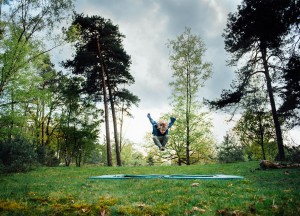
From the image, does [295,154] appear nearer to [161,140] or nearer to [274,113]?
[274,113]

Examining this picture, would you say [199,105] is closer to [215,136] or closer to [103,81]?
[215,136]

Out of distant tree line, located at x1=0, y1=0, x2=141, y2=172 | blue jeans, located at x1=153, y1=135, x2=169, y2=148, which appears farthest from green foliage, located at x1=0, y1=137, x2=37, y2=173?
blue jeans, located at x1=153, y1=135, x2=169, y2=148

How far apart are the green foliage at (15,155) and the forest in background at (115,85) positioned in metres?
0.06

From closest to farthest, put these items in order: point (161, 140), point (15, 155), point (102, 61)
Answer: point (161, 140), point (15, 155), point (102, 61)

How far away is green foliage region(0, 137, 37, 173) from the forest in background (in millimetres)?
63

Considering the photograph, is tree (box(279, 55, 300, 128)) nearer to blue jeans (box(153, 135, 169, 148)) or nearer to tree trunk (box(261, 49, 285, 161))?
tree trunk (box(261, 49, 285, 161))

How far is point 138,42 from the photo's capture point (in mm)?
25156

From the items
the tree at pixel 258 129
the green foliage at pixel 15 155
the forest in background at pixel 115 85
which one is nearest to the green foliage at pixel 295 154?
the forest in background at pixel 115 85

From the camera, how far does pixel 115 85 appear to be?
25.5 m

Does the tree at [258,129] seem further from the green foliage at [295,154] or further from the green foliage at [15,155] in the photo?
the green foliage at [15,155]

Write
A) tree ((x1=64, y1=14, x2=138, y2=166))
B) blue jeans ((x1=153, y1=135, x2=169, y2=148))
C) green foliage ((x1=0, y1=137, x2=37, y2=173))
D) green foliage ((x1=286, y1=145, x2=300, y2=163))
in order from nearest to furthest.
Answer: blue jeans ((x1=153, y1=135, x2=169, y2=148))
green foliage ((x1=286, y1=145, x2=300, y2=163))
green foliage ((x1=0, y1=137, x2=37, y2=173))
tree ((x1=64, y1=14, x2=138, y2=166))

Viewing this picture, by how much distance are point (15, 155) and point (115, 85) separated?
1201 centimetres

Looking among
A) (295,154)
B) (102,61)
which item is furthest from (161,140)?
(102,61)

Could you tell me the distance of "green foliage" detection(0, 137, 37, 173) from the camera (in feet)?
53.4
